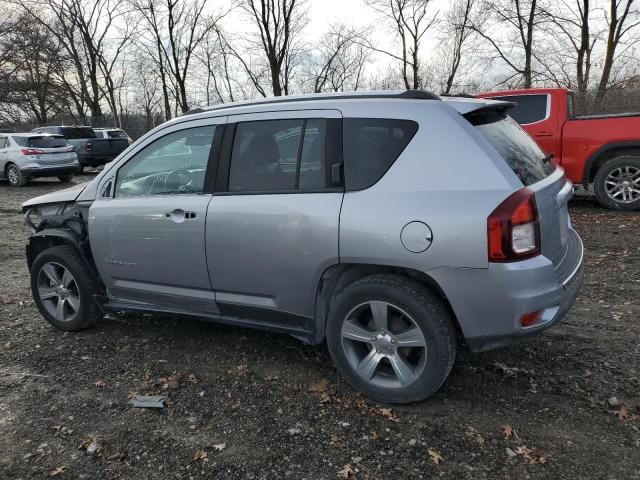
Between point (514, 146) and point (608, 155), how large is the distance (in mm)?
6087

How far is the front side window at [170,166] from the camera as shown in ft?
11.8

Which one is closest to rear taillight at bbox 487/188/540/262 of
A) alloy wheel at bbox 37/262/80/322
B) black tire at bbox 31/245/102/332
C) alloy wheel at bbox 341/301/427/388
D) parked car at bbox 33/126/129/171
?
alloy wheel at bbox 341/301/427/388

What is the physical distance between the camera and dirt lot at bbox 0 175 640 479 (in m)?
2.59

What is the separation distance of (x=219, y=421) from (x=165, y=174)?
1796mm

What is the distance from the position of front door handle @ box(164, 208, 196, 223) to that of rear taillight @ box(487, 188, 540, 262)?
192 cm

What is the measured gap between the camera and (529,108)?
8.54 m

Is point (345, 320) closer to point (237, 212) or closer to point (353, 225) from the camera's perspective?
point (353, 225)

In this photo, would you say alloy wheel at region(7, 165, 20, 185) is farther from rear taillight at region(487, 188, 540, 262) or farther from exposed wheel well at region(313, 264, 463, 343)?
rear taillight at region(487, 188, 540, 262)

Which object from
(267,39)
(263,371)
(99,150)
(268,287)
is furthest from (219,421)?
(267,39)

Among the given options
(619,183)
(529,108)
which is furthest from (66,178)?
(619,183)

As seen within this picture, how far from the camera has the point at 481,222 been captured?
2.58 metres

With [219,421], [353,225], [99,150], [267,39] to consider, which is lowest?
[219,421]

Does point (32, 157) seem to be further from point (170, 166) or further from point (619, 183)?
point (619, 183)

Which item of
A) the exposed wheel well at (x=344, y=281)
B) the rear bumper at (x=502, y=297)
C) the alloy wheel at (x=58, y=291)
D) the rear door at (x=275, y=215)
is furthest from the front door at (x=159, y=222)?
the rear bumper at (x=502, y=297)
